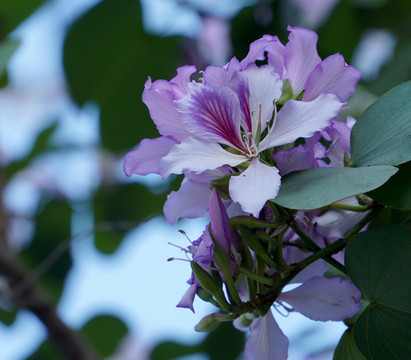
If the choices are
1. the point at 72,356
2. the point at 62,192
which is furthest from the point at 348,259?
the point at 62,192

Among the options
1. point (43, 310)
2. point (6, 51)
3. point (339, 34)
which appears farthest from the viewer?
point (339, 34)

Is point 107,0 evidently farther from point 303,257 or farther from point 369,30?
point 303,257

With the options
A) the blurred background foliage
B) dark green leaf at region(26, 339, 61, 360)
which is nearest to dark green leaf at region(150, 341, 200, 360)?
the blurred background foliage

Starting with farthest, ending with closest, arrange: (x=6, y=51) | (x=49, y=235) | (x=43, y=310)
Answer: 1. (x=49, y=235)
2. (x=43, y=310)
3. (x=6, y=51)

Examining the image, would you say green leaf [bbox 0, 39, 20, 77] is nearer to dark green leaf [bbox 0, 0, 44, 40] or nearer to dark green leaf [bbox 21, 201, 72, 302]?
dark green leaf [bbox 0, 0, 44, 40]

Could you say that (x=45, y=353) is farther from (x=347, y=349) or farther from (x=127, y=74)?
(x=347, y=349)

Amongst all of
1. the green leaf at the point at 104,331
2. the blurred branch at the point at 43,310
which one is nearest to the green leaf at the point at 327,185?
the blurred branch at the point at 43,310

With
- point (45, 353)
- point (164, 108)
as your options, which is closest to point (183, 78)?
point (164, 108)
